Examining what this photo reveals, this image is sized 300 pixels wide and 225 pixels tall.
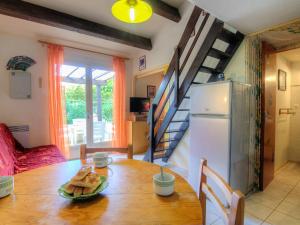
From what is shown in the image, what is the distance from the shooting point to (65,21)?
112 inches

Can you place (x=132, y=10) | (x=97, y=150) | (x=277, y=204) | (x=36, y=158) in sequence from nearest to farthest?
1. (x=132, y=10)
2. (x=97, y=150)
3. (x=277, y=204)
4. (x=36, y=158)

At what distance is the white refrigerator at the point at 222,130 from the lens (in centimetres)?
188

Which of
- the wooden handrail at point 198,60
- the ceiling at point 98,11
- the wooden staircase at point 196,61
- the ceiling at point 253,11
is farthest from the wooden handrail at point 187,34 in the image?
the ceiling at point 98,11

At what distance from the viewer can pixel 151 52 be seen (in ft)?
13.0

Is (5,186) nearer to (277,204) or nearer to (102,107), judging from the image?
(277,204)

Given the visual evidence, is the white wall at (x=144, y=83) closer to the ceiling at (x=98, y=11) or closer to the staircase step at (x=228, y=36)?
the ceiling at (x=98, y=11)

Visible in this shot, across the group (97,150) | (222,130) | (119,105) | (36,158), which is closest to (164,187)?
(97,150)

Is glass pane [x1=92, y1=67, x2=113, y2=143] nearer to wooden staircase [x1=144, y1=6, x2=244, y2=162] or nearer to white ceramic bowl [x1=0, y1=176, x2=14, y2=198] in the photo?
wooden staircase [x1=144, y1=6, x2=244, y2=162]

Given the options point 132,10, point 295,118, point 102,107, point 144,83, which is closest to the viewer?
point 132,10

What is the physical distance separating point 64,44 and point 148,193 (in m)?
3.73

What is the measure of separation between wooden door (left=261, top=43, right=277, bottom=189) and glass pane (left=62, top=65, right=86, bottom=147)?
11.6ft

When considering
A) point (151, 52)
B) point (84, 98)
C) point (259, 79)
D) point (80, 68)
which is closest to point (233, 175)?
point (259, 79)

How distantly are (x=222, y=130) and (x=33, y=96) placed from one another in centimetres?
348

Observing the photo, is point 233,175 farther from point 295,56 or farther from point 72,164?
point 295,56
